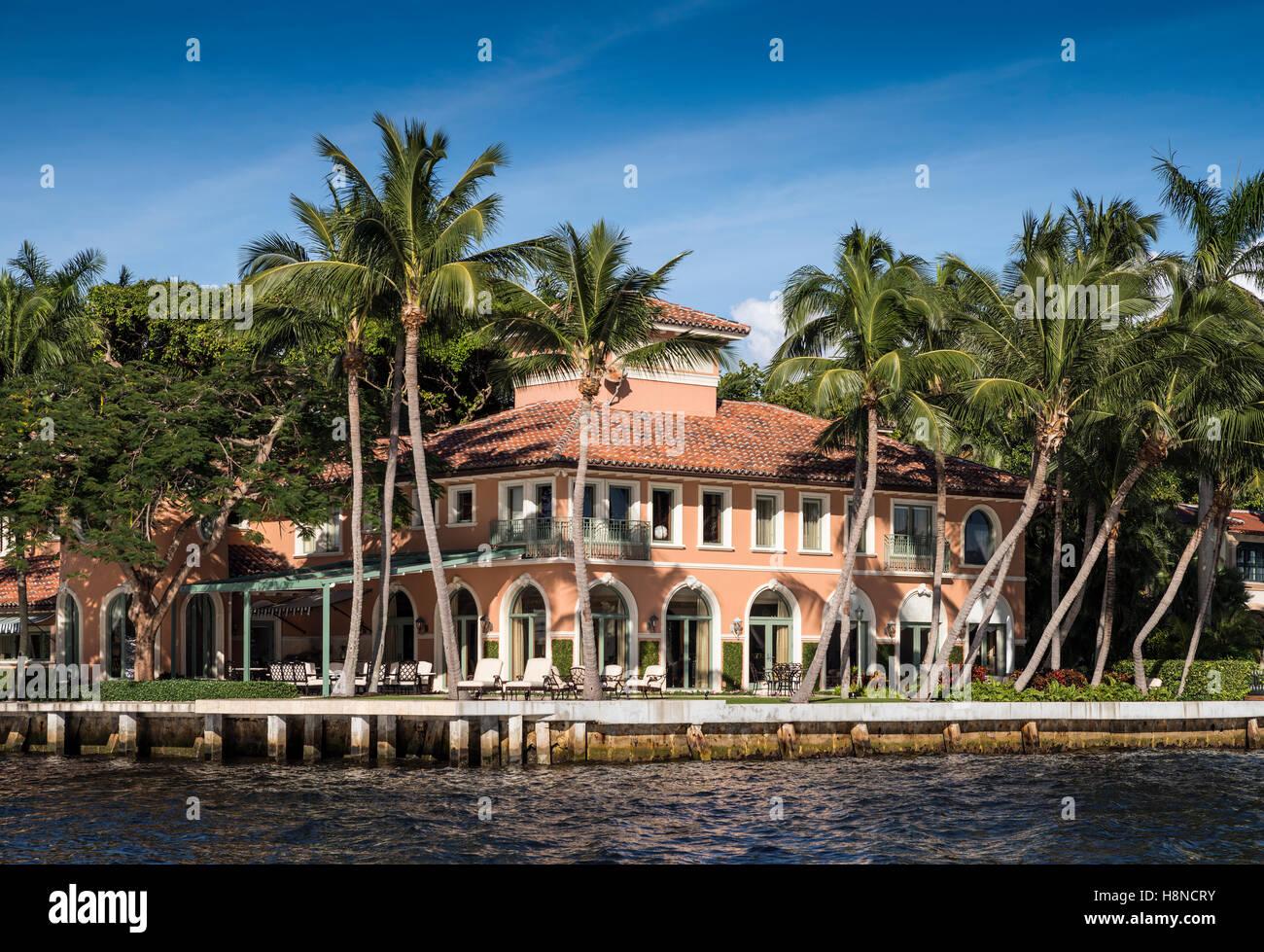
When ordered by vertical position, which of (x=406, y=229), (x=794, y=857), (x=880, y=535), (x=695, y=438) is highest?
(x=406, y=229)

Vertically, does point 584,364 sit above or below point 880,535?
above

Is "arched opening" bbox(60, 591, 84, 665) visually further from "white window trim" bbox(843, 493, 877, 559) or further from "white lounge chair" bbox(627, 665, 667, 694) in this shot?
"white window trim" bbox(843, 493, 877, 559)

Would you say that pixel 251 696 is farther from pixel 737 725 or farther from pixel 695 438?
pixel 695 438

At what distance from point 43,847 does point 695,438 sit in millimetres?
27235

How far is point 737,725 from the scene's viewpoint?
3197 centimetres

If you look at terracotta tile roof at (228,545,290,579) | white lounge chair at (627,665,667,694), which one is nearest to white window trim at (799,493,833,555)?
white lounge chair at (627,665,667,694)

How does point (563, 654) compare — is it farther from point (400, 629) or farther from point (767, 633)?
point (400, 629)

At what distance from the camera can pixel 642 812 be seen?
24.8 m

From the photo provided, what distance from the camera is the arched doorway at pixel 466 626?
1686 inches

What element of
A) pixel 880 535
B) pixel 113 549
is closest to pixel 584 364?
pixel 113 549

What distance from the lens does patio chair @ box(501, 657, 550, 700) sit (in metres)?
36.8

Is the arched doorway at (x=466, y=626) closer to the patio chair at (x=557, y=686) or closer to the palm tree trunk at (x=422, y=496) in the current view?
the patio chair at (x=557, y=686)

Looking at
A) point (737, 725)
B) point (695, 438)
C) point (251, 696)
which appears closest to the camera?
point (737, 725)

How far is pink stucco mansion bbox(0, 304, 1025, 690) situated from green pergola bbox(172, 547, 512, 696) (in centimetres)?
9
